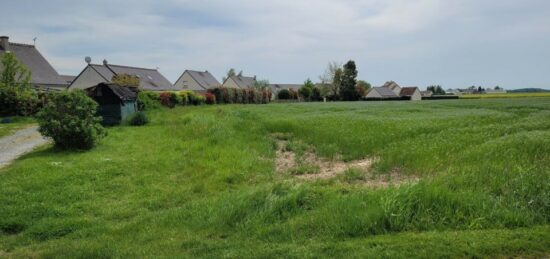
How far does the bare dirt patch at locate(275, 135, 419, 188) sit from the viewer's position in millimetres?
9055

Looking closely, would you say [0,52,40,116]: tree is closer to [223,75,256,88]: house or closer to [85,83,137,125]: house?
[85,83,137,125]: house

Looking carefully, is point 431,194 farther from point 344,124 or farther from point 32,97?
point 32,97

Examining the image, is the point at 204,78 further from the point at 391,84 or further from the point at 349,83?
the point at 391,84

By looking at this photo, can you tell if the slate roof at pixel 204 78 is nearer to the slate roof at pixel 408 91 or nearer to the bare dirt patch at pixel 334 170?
the slate roof at pixel 408 91

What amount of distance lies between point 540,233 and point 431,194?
1.48m

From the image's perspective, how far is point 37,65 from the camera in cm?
4647

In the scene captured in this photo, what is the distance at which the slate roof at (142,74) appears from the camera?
52.3 meters

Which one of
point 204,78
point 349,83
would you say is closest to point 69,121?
point 204,78

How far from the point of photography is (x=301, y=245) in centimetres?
525

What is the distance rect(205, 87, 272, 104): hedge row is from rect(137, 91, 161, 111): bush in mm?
13890

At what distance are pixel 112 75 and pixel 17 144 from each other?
129 feet

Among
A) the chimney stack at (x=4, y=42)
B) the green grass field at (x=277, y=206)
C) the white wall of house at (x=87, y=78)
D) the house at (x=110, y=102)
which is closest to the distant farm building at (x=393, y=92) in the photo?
the white wall of house at (x=87, y=78)

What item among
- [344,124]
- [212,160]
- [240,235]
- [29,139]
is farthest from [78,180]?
[344,124]

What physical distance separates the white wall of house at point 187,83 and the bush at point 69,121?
68.1 meters
